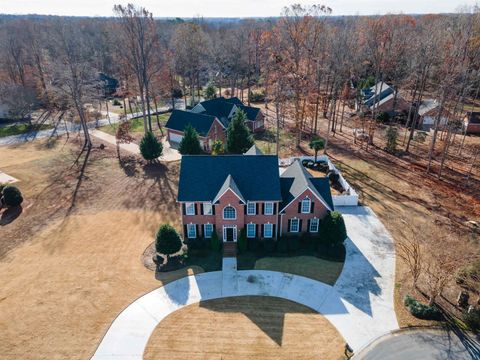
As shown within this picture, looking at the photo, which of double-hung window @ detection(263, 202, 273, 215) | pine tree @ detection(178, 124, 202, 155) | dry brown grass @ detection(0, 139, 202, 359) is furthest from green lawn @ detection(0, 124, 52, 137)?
double-hung window @ detection(263, 202, 273, 215)

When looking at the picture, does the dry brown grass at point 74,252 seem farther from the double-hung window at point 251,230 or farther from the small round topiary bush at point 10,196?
the double-hung window at point 251,230

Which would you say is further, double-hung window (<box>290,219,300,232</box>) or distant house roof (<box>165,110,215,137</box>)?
distant house roof (<box>165,110,215,137</box>)

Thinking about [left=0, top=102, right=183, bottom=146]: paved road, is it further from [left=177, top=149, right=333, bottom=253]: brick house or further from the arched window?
the arched window

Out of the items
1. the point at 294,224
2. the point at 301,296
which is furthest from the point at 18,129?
A: the point at 301,296

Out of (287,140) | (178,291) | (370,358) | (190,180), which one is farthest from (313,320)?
(287,140)

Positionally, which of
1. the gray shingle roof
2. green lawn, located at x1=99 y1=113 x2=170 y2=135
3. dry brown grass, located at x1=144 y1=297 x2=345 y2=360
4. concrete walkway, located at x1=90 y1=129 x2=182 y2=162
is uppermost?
the gray shingle roof

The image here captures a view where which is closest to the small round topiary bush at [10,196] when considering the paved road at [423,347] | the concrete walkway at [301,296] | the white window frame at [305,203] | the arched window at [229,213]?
the concrete walkway at [301,296]
